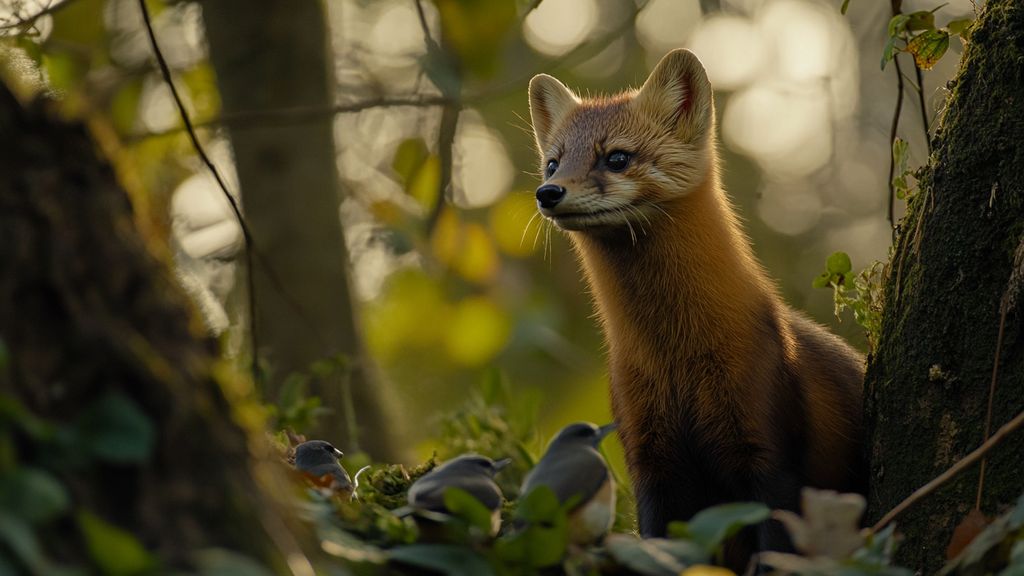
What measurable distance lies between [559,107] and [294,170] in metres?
2.39

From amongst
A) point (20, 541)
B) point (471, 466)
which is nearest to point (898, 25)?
point (471, 466)

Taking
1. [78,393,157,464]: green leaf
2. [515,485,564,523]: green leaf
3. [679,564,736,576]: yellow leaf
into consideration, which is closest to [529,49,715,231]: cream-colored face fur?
[515,485,564,523]: green leaf

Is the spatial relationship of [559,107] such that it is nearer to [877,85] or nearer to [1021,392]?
[1021,392]

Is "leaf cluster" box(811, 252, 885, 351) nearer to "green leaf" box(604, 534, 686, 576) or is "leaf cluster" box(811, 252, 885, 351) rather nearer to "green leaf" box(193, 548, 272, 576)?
"green leaf" box(604, 534, 686, 576)

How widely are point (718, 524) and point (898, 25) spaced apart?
9.42 ft

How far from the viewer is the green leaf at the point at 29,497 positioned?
2.10 metres

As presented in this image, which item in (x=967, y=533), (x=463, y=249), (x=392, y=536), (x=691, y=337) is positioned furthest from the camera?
(x=463, y=249)

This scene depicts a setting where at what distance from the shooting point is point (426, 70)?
5348 millimetres

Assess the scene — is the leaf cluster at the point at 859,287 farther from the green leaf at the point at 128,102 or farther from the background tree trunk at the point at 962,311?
the green leaf at the point at 128,102

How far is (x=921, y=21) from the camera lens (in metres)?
5.05

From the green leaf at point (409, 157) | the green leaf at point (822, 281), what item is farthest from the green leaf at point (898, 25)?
the green leaf at point (409, 157)

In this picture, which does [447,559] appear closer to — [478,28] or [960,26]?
[478,28]

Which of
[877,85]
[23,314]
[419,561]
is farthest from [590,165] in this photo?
[877,85]

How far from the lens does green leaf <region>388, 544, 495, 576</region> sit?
282cm
